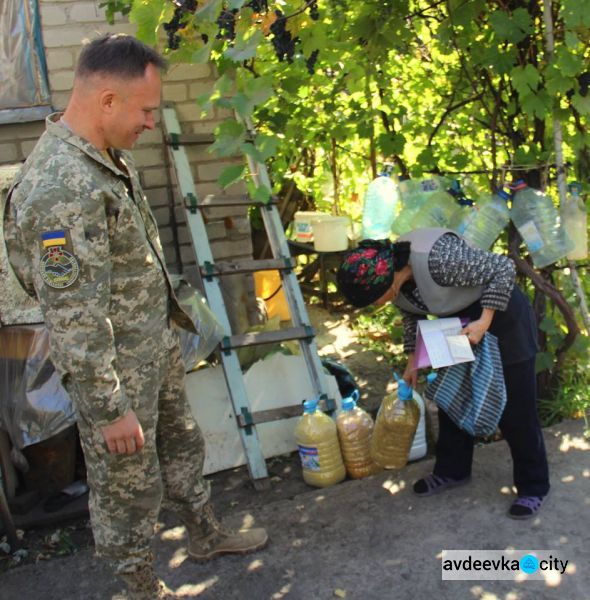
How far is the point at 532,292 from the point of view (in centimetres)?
456

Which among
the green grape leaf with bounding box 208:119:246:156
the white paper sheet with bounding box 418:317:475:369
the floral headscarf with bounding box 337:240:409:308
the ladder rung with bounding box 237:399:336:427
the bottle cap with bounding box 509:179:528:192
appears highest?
the green grape leaf with bounding box 208:119:246:156

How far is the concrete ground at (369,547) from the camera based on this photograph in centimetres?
293

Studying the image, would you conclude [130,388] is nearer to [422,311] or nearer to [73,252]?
[73,252]

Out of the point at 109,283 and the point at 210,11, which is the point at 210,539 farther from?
the point at 210,11

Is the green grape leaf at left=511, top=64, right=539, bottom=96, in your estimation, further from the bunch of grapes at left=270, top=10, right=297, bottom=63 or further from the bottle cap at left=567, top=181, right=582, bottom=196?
the bunch of grapes at left=270, top=10, right=297, bottom=63

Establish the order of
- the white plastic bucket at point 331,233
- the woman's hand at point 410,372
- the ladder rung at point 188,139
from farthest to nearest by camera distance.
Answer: the white plastic bucket at point 331,233, the ladder rung at point 188,139, the woman's hand at point 410,372

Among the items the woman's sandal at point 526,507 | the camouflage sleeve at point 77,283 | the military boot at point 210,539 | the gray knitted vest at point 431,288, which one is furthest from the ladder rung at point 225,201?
the woman's sandal at point 526,507

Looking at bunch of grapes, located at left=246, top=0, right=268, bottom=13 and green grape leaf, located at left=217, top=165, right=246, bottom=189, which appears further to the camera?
green grape leaf, located at left=217, top=165, right=246, bottom=189

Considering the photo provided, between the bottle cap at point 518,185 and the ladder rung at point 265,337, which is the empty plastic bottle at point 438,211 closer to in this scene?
the bottle cap at point 518,185

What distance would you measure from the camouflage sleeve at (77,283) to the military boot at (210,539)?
90 centimetres

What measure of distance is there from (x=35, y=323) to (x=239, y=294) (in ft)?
5.34

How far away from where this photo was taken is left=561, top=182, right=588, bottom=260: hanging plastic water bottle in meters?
3.93

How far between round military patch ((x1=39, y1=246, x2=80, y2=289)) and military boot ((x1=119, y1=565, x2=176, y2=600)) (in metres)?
1.13

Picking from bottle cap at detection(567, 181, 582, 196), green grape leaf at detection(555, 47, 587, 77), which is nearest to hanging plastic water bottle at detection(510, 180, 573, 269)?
bottle cap at detection(567, 181, 582, 196)
